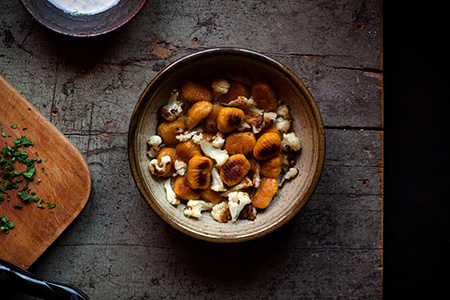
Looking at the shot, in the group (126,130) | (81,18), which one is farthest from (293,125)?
(81,18)

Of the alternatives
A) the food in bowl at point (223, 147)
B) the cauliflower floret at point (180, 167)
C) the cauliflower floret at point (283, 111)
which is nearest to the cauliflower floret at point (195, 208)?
the food in bowl at point (223, 147)

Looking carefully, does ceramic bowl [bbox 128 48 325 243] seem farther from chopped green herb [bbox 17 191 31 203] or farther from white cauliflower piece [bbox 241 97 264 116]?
chopped green herb [bbox 17 191 31 203]

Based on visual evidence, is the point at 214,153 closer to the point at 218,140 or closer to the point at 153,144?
the point at 218,140
